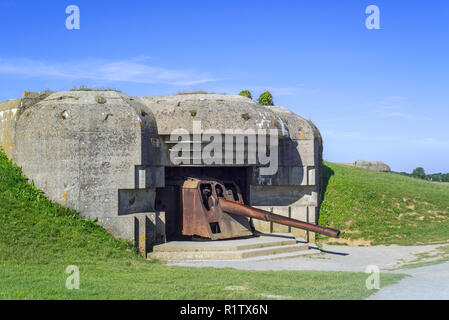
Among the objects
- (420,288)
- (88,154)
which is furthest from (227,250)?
(420,288)

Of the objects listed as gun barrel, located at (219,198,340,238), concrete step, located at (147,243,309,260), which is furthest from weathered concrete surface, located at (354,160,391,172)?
concrete step, located at (147,243,309,260)

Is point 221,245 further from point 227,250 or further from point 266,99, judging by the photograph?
point 266,99

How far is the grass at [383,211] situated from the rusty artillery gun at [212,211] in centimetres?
384

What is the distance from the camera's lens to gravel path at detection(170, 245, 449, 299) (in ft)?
22.9

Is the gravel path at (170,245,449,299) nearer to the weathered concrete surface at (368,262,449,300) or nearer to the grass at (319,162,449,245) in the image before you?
the weathered concrete surface at (368,262,449,300)

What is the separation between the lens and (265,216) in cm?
1267

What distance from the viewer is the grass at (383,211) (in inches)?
615

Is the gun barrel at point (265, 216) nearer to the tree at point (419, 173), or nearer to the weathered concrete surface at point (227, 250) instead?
the weathered concrete surface at point (227, 250)

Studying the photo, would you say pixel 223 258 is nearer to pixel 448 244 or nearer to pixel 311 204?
pixel 311 204

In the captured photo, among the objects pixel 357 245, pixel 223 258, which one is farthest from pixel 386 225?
pixel 223 258

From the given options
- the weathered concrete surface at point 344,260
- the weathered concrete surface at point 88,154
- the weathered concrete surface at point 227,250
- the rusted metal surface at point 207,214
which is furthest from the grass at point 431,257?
the weathered concrete surface at point 88,154

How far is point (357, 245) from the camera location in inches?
599

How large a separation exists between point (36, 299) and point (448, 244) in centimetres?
1202
